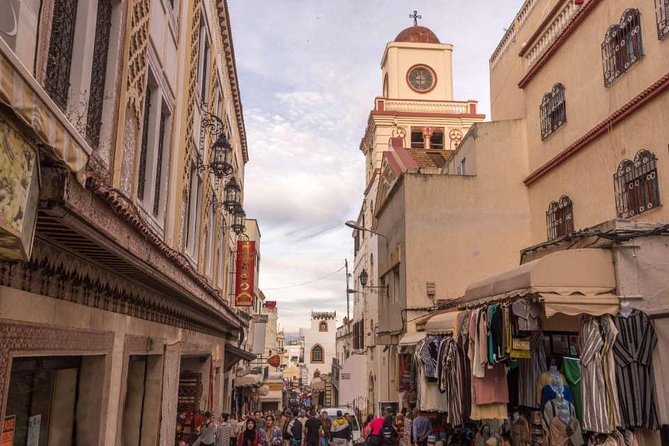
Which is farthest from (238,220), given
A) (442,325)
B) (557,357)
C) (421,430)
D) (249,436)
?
(557,357)

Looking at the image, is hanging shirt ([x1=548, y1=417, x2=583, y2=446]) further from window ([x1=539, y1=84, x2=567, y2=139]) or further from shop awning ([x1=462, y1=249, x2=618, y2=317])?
window ([x1=539, y1=84, x2=567, y2=139])

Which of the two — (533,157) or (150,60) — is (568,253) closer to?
(150,60)

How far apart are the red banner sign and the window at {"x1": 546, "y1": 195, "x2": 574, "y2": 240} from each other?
12777 mm

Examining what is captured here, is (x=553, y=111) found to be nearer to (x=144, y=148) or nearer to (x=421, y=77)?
(x=144, y=148)

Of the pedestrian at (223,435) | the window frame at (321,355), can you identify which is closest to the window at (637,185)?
the pedestrian at (223,435)

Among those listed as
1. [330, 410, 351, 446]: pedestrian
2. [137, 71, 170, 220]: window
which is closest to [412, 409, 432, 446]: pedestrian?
[330, 410, 351, 446]: pedestrian

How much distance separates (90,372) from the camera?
6324mm

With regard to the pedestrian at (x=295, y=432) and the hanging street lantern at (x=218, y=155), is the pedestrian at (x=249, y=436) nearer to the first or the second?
the pedestrian at (x=295, y=432)

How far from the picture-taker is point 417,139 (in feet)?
113

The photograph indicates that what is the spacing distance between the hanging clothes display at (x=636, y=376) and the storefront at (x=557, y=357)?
0.04 ft

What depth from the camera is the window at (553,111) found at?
1519cm

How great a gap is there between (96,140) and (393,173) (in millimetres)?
18382

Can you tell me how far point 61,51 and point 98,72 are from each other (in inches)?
44.5

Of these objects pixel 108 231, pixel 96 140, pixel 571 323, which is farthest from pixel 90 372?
pixel 571 323
